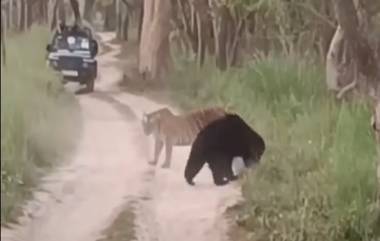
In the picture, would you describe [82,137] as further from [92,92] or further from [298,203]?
[298,203]

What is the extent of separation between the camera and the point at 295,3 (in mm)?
1511

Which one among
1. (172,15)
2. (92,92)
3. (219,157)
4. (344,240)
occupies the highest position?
(172,15)

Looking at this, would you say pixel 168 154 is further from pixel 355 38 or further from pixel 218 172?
pixel 355 38

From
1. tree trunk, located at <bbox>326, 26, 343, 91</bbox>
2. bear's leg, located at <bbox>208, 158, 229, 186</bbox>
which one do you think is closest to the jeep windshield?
bear's leg, located at <bbox>208, 158, 229, 186</bbox>

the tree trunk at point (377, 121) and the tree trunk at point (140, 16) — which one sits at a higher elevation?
the tree trunk at point (140, 16)

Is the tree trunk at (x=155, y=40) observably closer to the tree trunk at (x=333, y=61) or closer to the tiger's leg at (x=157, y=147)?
the tiger's leg at (x=157, y=147)

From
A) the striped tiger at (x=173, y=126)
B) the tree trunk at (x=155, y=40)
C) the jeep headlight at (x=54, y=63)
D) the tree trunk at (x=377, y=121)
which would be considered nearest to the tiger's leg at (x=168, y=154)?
the striped tiger at (x=173, y=126)

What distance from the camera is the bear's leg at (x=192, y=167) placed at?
58.4 inches

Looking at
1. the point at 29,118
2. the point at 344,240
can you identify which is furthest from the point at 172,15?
the point at 344,240

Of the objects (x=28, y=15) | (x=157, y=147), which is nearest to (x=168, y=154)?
(x=157, y=147)

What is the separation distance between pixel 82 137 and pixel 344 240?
0.47m

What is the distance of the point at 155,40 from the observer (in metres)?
1.48

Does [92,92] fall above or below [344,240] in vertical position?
above

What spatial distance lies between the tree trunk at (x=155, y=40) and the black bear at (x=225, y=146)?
0.13 m
